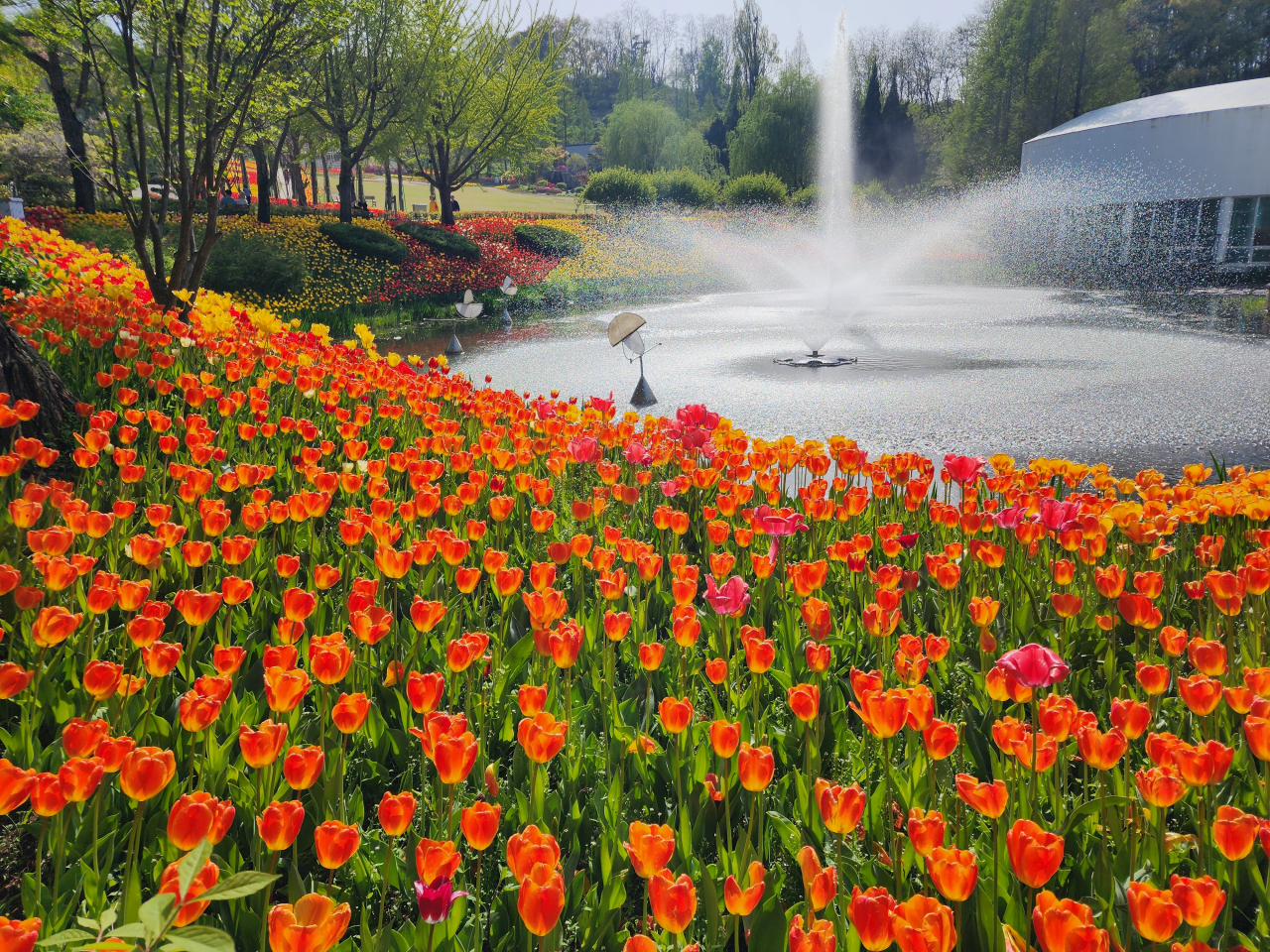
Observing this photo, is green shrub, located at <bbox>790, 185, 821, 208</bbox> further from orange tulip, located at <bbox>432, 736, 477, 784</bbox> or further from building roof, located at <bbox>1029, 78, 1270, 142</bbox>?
orange tulip, located at <bbox>432, 736, 477, 784</bbox>

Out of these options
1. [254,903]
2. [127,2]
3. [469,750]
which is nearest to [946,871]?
[469,750]

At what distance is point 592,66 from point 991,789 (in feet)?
359

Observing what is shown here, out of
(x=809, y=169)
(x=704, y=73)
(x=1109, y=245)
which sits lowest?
(x=1109, y=245)

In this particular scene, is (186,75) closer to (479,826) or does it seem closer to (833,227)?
(479,826)

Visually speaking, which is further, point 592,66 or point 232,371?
point 592,66

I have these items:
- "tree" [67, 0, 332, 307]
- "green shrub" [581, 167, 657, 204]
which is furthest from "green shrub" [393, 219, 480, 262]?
"green shrub" [581, 167, 657, 204]

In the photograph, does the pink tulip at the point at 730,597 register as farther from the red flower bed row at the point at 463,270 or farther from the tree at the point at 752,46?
the tree at the point at 752,46

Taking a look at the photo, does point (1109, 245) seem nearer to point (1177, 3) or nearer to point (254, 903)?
point (1177, 3)

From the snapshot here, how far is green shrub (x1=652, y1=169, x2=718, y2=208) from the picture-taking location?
3747 cm

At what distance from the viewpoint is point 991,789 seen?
128cm

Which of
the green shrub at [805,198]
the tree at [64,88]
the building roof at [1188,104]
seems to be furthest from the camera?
the green shrub at [805,198]

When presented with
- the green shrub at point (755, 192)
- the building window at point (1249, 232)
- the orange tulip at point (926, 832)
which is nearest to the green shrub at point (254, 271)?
the orange tulip at point (926, 832)

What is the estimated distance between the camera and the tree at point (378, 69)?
845 inches

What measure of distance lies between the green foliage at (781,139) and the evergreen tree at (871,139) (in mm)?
8770
